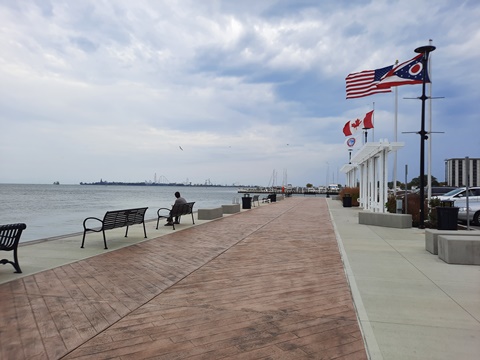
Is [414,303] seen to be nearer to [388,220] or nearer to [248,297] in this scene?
[248,297]

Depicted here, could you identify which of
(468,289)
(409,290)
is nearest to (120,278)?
(409,290)

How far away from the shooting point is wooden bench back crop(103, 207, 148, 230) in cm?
961

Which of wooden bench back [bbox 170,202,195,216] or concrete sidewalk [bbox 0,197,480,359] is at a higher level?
wooden bench back [bbox 170,202,195,216]

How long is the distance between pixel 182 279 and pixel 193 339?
2476 millimetres

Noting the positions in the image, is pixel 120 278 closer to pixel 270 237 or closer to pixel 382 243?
pixel 270 237

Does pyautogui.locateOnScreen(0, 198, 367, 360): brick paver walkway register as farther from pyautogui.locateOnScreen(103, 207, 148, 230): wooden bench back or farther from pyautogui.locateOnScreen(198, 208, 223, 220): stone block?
pyautogui.locateOnScreen(198, 208, 223, 220): stone block

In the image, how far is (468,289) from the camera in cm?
598

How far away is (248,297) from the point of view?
541 centimetres

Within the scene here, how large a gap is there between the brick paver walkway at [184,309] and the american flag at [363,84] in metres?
13.3

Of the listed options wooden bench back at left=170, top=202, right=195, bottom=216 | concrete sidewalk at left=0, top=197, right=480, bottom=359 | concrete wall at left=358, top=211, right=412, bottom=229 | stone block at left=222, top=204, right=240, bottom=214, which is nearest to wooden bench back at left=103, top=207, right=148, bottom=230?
concrete sidewalk at left=0, top=197, right=480, bottom=359

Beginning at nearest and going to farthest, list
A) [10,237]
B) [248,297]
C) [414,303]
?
[414,303]
[248,297]
[10,237]

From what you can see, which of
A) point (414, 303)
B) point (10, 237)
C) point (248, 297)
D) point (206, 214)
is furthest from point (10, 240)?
point (206, 214)

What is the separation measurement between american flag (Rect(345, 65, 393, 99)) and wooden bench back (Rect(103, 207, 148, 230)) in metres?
13.4

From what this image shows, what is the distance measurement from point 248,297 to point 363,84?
17.0m
